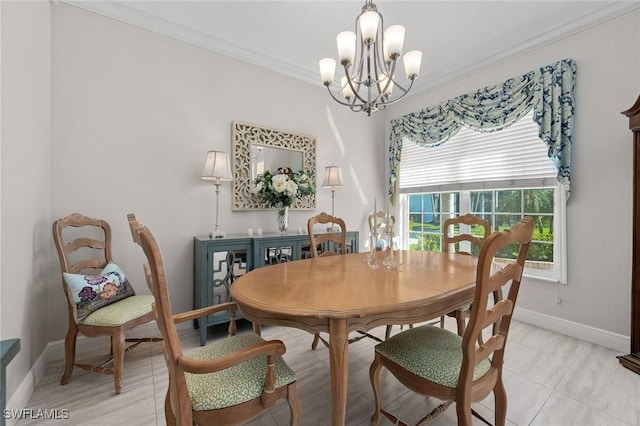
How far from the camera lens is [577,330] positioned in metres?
2.51

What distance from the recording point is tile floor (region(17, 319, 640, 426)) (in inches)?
60.7

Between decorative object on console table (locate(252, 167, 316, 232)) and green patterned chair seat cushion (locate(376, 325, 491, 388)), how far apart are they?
182 cm

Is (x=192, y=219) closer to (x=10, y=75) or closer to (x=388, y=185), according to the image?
(x=10, y=75)

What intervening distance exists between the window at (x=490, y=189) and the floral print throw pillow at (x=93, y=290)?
11.6 feet

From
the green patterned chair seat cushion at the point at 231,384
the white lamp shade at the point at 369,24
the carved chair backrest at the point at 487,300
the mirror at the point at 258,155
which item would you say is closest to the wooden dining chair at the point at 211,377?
the green patterned chair seat cushion at the point at 231,384

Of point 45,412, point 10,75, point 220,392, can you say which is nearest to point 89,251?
point 45,412

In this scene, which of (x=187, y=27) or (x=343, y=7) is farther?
(x=187, y=27)

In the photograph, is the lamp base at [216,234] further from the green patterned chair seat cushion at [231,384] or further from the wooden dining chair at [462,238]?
the wooden dining chair at [462,238]

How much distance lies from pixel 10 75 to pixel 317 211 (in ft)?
9.07

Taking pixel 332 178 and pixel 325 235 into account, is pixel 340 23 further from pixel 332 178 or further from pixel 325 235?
pixel 325 235

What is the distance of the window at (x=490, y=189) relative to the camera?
2.75m

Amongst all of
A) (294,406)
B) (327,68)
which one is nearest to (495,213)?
(327,68)

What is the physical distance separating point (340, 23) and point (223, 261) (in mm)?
2421

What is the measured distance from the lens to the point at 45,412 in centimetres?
156
